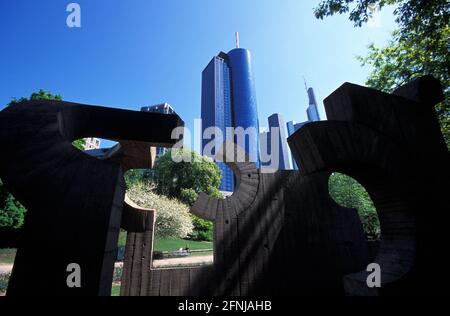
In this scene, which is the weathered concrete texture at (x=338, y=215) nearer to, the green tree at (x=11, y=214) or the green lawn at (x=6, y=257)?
the green lawn at (x=6, y=257)

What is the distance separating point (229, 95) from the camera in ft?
398

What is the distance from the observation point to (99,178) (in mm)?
2854

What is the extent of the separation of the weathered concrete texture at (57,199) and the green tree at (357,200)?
962 inches

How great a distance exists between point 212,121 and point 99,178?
114 meters

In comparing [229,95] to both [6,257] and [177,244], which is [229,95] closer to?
[177,244]

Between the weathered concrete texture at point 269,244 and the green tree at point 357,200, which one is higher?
the green tree at point 357,200

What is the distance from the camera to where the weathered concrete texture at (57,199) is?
240cm

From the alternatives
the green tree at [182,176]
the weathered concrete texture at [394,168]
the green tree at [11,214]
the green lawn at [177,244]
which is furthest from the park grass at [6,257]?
the weathered concrete texture at [394,168]

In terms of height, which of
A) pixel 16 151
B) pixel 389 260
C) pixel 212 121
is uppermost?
pixel 212 121

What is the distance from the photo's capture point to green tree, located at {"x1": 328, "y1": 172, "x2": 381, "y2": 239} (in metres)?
23.9

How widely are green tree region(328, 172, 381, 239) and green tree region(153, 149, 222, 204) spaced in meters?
17.1
